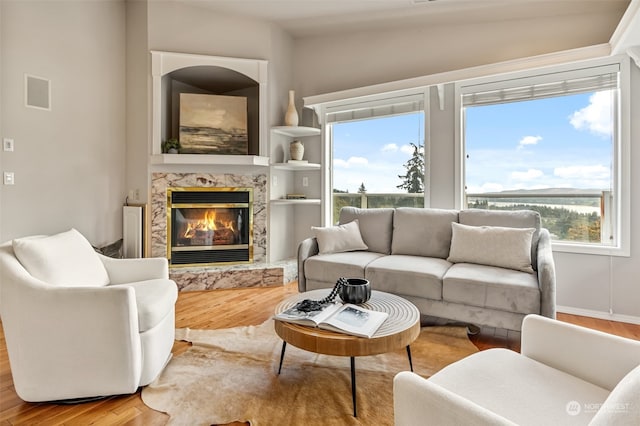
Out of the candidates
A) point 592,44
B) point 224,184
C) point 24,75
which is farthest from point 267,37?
point 592,44

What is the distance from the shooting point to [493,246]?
2.73 metres

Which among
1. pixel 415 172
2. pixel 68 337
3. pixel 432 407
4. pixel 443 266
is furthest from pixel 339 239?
pixel 432 407

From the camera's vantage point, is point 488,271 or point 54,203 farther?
point 54,203

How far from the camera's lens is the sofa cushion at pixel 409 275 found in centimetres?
260

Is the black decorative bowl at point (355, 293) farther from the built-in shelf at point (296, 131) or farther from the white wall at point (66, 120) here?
the white wall at point (66, 120)

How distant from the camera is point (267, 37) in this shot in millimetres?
4141

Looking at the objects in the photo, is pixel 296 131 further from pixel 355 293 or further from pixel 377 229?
pixel 355 293

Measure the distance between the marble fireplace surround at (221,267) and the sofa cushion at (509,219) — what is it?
208cm

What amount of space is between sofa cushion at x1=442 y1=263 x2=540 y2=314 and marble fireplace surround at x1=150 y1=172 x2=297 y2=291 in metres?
2.07

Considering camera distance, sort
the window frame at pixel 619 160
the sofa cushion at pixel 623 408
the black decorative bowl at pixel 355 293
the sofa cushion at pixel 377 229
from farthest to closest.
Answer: the sofa cushion at pixel 377 229
the window frame at pixel 619 160
the black decorative bowl at pixel 355 293
the sofa cushion at pixel 623 408

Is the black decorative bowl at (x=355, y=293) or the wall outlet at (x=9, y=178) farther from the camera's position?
the wall outlet at (x=9, y=178)

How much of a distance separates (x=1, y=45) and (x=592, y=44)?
504 cm

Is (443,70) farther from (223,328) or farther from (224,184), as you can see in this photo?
(223,328)

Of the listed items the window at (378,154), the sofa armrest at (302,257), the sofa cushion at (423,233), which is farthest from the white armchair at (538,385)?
the window at (378,154)
